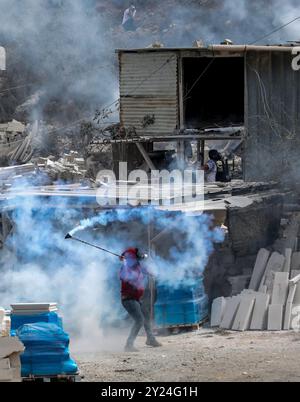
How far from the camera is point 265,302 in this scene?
13008 millimetres

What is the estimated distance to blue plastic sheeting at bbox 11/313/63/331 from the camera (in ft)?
34.9

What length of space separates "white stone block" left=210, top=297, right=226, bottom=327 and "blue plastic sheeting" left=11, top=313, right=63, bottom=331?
10.2 ft

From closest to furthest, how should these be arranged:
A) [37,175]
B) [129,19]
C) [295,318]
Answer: [295,318]
[37,175]
[129,19]

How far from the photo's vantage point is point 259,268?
14102 mm

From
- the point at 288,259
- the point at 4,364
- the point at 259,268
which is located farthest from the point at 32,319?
the point at 288,259

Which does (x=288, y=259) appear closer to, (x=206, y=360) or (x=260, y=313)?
(x=260, y=313)

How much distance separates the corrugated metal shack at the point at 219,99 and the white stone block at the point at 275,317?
17.9 ft

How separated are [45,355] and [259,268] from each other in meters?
5.00

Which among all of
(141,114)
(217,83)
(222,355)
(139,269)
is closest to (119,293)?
(139,269)

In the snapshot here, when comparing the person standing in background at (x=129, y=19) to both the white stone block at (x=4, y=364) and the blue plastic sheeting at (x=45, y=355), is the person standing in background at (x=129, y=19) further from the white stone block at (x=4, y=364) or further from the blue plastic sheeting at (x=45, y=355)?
the white stone block at (x=4, y=364)

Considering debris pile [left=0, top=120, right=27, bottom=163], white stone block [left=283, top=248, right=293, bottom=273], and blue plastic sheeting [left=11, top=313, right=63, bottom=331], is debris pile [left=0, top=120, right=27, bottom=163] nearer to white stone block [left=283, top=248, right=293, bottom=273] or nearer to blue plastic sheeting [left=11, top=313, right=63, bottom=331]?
white stone block [left=283, top=248, right=293, bottom=273]

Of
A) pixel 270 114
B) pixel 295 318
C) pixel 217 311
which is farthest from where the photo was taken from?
pixel 270 114

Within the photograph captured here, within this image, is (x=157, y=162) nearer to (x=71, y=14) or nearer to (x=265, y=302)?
(x=265, y=302)

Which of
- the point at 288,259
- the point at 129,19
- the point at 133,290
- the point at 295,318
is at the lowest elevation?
the point at 295,318
